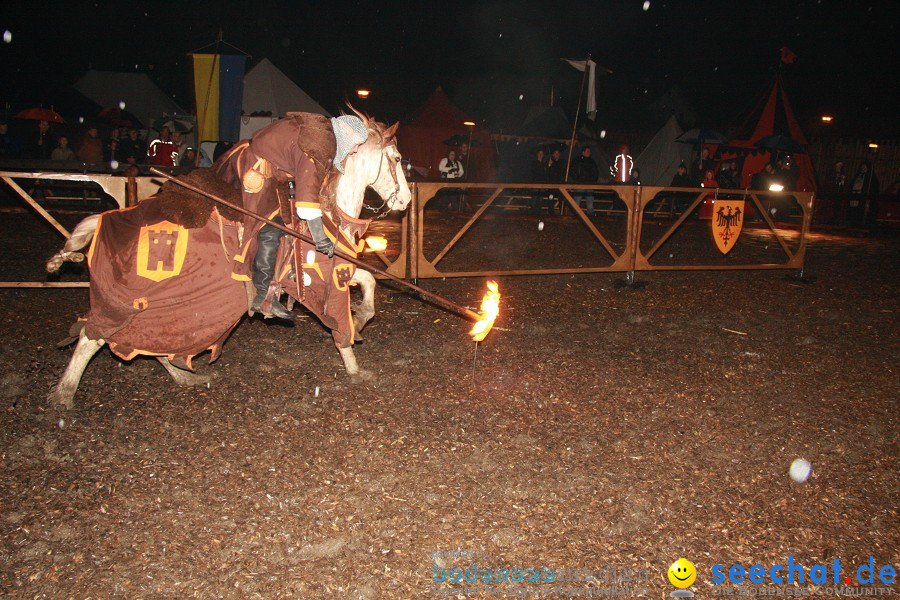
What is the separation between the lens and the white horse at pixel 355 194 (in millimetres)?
4145

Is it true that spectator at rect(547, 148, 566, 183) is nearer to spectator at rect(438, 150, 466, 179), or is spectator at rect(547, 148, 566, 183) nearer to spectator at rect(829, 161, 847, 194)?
spectator at rect(438, 150, 466, 179)

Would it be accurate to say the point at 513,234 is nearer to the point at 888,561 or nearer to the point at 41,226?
the point at 41,226

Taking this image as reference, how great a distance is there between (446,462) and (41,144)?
1686 centimetres

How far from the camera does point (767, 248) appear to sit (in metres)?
13.7

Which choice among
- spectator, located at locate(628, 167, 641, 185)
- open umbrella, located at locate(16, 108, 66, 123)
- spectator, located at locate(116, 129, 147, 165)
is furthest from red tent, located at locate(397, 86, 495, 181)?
open umbrella, located at locate(16, 108, 66, 123)

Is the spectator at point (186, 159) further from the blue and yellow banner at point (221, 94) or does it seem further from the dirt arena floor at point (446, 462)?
the dirt arena floor at point (446, 462)

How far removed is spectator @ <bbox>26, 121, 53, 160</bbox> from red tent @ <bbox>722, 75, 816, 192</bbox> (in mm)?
21932

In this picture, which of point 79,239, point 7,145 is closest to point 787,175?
point 79,239

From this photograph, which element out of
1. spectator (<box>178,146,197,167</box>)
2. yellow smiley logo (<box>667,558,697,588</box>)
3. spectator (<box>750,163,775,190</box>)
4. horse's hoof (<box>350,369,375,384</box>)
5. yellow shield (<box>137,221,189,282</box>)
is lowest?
yellow smiley logo (<box>667,558,697,588</box>)

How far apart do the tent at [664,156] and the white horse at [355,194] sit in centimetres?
2086

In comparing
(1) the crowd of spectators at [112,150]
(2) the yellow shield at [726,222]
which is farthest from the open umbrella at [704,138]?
(1) the crowd of spectators at [112,150]

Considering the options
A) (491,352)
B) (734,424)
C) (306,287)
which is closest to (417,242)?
(491,352)

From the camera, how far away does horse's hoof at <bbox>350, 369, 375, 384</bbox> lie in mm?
5113

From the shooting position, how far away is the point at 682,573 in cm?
293
